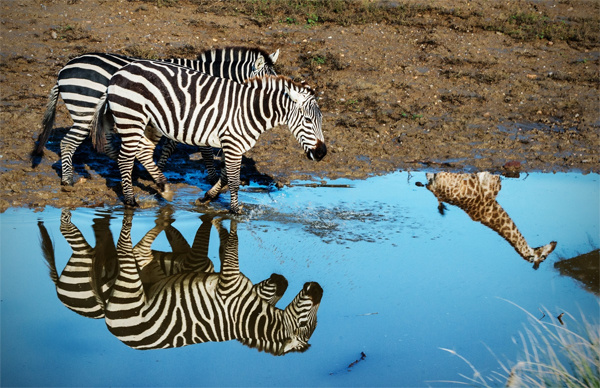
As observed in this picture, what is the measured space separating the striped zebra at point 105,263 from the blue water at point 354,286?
3.1 inches

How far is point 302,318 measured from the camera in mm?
4820

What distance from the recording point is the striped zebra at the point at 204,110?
6.83 metres

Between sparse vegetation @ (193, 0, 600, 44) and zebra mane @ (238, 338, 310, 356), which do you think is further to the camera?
sparse vegetation @ (193, 0, 600, 44)

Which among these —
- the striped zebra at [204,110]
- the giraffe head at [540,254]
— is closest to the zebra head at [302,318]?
the striped zebra at [204,110]

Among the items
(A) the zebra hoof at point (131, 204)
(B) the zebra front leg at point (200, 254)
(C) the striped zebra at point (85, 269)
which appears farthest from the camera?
(A) the zebra hoof at point (131, 204)

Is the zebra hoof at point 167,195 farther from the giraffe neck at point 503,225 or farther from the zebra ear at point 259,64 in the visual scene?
the giraffe neck at point 503,225

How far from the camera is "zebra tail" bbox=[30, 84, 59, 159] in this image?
7.72 metres

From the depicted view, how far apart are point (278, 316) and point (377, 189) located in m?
3.45

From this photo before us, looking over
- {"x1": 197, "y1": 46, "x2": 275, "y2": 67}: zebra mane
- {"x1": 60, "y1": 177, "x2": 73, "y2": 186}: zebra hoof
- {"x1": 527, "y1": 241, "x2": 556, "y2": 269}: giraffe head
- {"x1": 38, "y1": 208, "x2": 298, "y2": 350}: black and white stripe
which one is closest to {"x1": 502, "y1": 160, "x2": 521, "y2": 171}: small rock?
{"x1": 527, "y1": 241, "x2": 556, "y2": 269}: giraffe head

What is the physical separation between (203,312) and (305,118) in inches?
112

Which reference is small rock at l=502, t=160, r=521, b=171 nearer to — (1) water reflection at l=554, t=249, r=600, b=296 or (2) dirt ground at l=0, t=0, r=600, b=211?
(2) dirt ground at l=0, t=0, r=600, b=211

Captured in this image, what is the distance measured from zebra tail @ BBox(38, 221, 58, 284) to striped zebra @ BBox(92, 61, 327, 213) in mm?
1067

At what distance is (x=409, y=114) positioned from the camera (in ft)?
34.0

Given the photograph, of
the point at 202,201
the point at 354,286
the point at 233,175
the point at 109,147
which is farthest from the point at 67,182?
the point at 354,286
